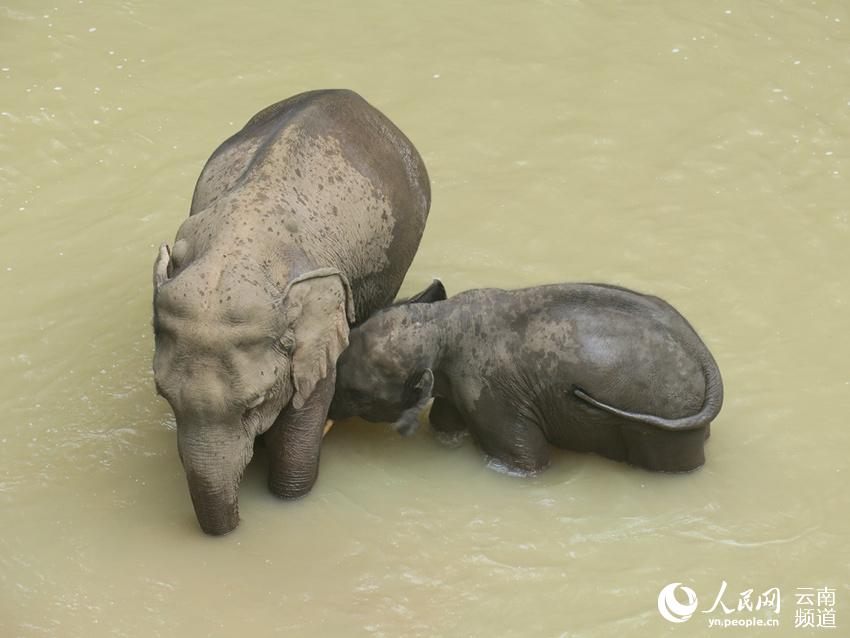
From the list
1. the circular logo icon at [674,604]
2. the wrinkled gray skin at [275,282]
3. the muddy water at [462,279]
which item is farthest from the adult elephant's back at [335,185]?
the circular logo icon at [674,604]

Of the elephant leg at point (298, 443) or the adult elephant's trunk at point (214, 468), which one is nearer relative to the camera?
the adult elephant's trunk at point (214, 468)

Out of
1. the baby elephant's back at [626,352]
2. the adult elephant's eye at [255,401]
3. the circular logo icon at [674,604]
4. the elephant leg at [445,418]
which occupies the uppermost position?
the adult elephant's eye at [255,401]

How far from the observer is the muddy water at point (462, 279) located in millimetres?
5844

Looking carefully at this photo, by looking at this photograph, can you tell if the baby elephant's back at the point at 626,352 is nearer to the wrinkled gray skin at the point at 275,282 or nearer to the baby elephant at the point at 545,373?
the baby elephant at the point at 545,373

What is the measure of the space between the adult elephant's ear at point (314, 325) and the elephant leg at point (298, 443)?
0.12 meters

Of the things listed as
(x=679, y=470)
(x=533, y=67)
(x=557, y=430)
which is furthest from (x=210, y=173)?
(x=533, y=67)

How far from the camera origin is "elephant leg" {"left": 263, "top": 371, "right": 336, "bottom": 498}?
6.03m

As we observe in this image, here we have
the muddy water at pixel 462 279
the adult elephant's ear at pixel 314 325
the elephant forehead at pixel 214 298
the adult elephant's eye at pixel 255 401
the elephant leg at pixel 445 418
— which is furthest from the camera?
the elephant leg at pixel 445 418

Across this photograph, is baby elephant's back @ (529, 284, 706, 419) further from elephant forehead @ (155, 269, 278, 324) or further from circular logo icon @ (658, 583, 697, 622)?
elephant forehead @ (155, 269, 278, 324)

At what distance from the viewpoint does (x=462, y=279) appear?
760 cm

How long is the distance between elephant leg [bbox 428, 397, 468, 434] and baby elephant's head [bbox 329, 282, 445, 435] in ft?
0.96

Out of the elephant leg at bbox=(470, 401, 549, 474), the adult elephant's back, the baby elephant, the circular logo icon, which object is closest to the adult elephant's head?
the adult elephant's back

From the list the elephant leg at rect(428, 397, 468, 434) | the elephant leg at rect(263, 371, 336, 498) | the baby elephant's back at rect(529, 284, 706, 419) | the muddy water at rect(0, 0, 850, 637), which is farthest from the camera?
the elephant leg at rect(428, 397, 468, 434)

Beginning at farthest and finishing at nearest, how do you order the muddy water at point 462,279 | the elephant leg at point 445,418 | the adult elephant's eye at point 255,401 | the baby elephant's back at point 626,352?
the elephant leg at point 445,418 → the baby elephant's back at point 626,352 → the muddy water at point 462,279 → the adult elephant's eye at point 255,401
